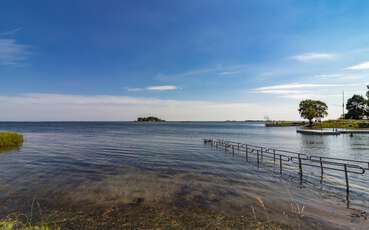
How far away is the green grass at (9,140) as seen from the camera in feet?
140

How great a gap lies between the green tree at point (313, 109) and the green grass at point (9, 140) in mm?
123370

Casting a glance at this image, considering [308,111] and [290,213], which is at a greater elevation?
[308,111]

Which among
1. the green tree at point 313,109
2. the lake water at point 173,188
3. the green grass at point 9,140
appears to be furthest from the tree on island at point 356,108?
the green grass at point 9,140

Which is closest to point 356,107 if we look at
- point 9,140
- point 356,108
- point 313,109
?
point 356,108

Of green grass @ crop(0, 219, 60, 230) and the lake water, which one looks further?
the lake water

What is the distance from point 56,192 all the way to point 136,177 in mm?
6647

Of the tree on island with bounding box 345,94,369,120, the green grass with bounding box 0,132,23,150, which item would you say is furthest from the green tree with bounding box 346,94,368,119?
the green grass with bounding box 0,132,23,150

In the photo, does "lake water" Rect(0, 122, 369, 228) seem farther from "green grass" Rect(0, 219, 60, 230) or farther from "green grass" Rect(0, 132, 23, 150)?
"green grass" Rect(0, 132, 23, 150)

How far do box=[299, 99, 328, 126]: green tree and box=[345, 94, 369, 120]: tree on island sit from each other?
121 feet

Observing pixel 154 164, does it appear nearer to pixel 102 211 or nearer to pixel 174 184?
pixel 174 184

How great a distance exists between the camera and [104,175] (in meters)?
21.1

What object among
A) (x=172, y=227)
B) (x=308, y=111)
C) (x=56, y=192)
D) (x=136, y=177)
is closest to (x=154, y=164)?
(x=136, y=177)

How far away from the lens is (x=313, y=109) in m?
119

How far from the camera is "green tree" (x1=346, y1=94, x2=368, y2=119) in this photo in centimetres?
13815
